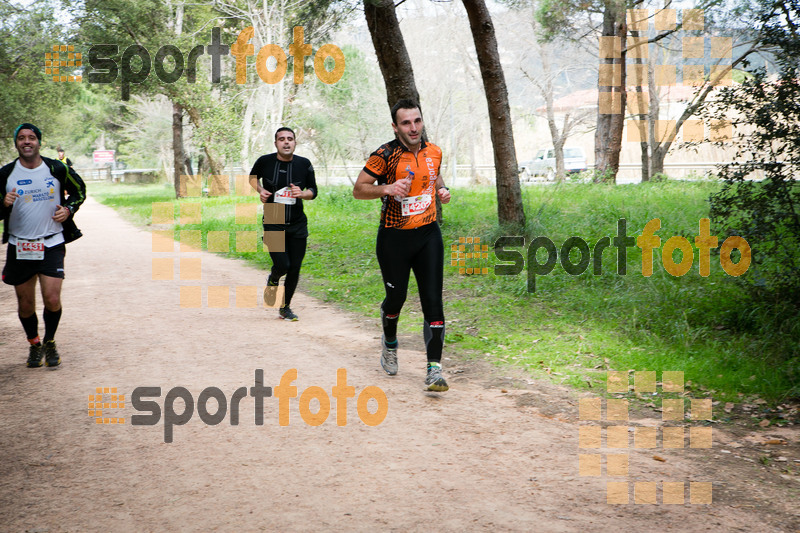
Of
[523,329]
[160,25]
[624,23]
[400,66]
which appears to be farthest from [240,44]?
[523,329]

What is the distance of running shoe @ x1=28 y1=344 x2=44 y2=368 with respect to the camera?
6.73 meters

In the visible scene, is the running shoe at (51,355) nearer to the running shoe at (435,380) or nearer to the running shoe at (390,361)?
the running shoe at (390,361)

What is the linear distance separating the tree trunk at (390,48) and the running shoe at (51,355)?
291 inches

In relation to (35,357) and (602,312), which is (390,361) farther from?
(35,357)

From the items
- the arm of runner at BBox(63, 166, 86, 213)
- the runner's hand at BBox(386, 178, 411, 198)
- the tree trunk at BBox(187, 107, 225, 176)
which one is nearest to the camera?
the runner's hand at BBox(386, 178, 411, 198)

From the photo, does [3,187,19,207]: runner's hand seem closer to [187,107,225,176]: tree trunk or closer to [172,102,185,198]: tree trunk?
[187,107,225,176]: tree trunk

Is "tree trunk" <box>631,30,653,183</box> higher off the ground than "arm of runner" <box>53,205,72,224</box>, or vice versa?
"tree trunk" <box>631,30,653,183</box>

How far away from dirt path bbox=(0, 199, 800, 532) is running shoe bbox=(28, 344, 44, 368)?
9 centimetres

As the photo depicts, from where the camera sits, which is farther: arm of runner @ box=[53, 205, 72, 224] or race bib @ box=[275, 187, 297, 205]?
race bib @ box=[275, 187, 297, 205]

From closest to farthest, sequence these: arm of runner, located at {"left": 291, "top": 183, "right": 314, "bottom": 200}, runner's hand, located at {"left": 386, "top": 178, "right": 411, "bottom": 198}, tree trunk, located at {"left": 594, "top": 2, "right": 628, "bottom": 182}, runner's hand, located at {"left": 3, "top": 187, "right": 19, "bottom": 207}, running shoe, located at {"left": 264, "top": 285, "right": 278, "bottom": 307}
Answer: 1. runner's hand, located at {"left": 386, "top": 178, "right": 411, "bottom": 198}
2. runner's hand, located at {"left": 3, "top": 187, "right": 19, "bottom": 207}
3. arm of runner, located at {"left": 291, "top": 183, "right": 314, "bottom": 200}
4. running shoe, located at {"left": 264, "top": 285, "right": 278, "bottom": 307}
5. tree trunk, located at {"left": 594, "top": 2, "right": 628, "bottom": 182}

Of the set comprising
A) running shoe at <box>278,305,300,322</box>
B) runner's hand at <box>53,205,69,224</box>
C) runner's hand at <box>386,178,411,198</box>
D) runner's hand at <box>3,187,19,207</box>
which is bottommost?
running shoe at <box>278,305,300,322</box>

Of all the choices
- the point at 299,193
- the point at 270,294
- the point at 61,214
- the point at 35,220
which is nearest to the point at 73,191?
the point at 61,214

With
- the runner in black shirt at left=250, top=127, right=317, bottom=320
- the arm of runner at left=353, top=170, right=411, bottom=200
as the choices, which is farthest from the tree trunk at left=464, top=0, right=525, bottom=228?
the arm of runner at left=353, top=170, right=411, bottom=200

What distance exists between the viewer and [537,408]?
5.69 meters
